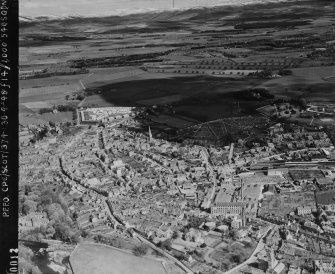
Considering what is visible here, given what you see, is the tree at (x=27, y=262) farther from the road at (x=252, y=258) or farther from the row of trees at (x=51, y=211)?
the road at (x=252, y=258)

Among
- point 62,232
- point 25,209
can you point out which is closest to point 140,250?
point 62,232

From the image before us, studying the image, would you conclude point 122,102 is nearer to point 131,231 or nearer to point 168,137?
point 168,137

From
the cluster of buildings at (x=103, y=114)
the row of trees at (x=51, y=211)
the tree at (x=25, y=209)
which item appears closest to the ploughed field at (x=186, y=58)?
the cluster of buildings at (x=103, y=114)

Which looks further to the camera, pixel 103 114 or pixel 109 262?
pixel 103 114

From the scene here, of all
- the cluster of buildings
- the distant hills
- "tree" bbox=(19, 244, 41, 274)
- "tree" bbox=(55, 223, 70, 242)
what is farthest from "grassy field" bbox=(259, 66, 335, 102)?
"tree" bbox=(19, 244, 41, 274)

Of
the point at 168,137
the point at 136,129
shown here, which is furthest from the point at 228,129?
the point at 136,129

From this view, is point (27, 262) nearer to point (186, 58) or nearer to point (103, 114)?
point (103, 114)
